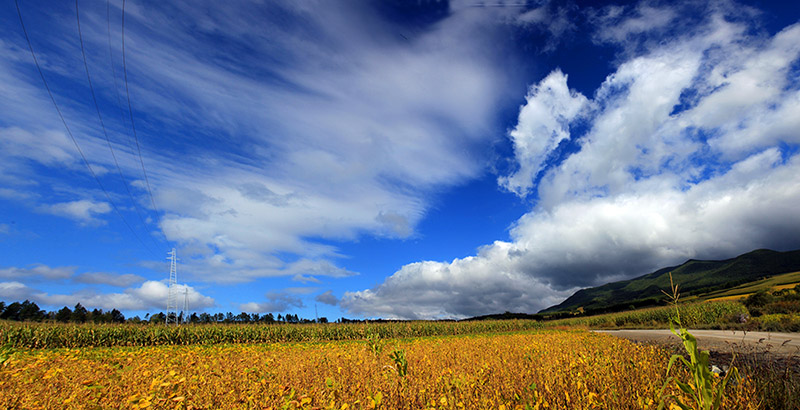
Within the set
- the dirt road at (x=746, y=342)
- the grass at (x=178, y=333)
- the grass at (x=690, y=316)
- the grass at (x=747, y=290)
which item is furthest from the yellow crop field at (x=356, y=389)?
the grass at (x=747, y=290)

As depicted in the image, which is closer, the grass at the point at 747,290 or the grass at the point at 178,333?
the grass at the point at 178,333

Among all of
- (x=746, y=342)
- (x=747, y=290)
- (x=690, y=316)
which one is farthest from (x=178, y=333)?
(x=747, y=290)

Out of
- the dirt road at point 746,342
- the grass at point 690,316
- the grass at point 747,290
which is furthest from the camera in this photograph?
the grass at point 747,290

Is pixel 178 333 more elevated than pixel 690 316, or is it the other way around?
pixel 178 333

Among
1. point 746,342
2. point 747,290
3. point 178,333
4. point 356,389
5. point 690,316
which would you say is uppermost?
point 356,389

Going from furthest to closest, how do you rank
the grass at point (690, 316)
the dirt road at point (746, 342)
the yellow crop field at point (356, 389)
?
the grass at point (690, 316) < the dirt road at point (746, 342) < the yellow crop field at point (356, 389)

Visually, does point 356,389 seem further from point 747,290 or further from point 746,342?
point 747,290

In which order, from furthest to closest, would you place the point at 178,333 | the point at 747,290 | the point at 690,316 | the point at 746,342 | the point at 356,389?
the point at 747,290
the point at 690,316
the point at 178,333
the point at 746,342
the point at 356,389

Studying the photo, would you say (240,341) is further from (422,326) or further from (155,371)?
(155,371)

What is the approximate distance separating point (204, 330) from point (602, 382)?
24120 millimetres

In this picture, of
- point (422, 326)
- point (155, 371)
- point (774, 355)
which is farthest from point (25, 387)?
point (422, 326)

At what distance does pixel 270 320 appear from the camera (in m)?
28.4

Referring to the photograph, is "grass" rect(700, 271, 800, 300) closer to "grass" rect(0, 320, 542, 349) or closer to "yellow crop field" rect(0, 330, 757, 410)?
"grass" rect(0, 320, 542, 349)

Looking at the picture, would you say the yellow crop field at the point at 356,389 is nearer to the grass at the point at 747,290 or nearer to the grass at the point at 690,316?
the grass at the point at 690,316
